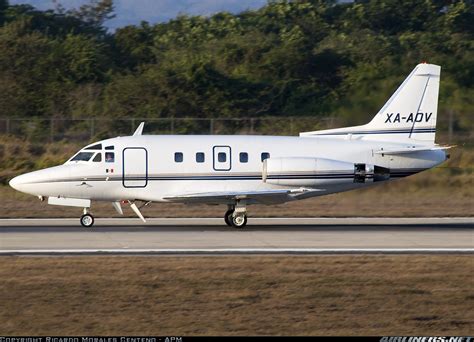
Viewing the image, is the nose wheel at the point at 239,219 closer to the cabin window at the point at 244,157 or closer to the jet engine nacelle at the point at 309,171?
the jet engine nacelle at the point at 309,171

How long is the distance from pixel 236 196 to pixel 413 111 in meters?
6.05

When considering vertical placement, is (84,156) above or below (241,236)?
above

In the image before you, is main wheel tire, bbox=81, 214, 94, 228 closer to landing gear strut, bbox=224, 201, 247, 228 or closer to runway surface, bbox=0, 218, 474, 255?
runway surface, bbox=0, 218, 474, 255

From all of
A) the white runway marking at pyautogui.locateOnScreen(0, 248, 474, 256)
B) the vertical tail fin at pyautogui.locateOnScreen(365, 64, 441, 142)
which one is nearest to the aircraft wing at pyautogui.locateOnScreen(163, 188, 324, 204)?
the vertical tail fin at pyautogui.locateOnScreen(365, 64, 441, 142)

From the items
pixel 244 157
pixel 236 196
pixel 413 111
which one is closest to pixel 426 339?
pixel 236 196

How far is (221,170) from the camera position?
98.5 ft

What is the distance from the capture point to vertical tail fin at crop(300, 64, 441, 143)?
31.0m

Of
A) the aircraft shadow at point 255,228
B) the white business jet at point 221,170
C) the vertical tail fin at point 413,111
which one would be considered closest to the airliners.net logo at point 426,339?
the aircraft shadow at point 255,228

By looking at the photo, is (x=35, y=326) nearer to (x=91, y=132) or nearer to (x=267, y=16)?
(x=91, y=132)

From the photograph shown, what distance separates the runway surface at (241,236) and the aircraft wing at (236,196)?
0.84 meters

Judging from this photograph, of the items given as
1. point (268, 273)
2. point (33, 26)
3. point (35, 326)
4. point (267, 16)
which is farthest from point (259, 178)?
point (267, 16)

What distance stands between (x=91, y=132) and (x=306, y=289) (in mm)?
32242

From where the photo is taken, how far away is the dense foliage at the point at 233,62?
2285 inches

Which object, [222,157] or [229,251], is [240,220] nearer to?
[222,157]
